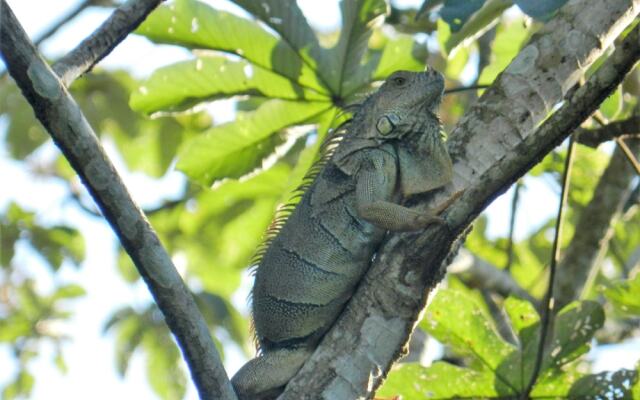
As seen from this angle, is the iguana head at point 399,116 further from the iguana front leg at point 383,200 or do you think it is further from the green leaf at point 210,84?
the green leaf at point 210,84

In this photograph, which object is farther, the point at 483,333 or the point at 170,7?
the point at 170,7

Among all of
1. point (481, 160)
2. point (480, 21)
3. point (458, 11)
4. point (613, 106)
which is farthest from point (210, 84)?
point (613, 106)

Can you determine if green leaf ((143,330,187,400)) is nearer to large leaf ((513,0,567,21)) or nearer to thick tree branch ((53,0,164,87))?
thick tree branch ((53,0,164,87))

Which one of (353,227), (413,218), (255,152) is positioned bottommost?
(413,218)

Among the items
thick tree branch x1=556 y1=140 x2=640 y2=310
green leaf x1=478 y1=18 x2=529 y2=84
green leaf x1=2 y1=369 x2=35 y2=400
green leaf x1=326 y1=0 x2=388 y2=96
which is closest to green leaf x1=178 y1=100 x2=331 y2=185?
green leaf x1=326 y1=0 x2=388 y2=96

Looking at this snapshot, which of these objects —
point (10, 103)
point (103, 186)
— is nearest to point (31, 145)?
point (10, 103)

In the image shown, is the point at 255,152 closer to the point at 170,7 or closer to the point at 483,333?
the point at 170,7

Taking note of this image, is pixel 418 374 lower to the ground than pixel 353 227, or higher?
lower
